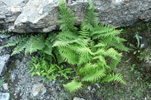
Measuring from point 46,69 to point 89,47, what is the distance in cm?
144

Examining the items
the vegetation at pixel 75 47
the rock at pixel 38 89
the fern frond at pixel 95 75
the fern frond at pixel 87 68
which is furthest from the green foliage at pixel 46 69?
the fern frond at pixel 95 75

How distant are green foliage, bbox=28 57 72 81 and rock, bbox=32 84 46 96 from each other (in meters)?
0.31

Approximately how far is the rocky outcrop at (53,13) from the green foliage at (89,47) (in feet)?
0.81

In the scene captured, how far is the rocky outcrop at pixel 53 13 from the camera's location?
4379mm

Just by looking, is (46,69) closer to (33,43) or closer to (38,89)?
(38,89)

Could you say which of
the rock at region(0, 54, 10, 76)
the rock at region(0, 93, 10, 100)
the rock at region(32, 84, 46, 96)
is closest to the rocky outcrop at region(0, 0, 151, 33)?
the rock at region(0, 54, 10, 76)

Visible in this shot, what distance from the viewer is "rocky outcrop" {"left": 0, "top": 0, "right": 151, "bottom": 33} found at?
4379mm

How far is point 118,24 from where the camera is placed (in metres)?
4.90

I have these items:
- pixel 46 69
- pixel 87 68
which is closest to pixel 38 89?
pixel 46 69

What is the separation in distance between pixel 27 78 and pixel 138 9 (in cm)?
392

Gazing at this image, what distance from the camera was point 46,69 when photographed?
4.55 metres

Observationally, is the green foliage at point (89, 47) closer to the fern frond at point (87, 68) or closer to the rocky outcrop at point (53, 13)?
the fern frond at point (87, 68)

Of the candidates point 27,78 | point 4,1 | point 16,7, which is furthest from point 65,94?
point 4,1

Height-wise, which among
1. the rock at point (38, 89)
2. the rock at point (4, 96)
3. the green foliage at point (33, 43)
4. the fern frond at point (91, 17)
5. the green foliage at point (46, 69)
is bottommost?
the rock at point (4, 96)
